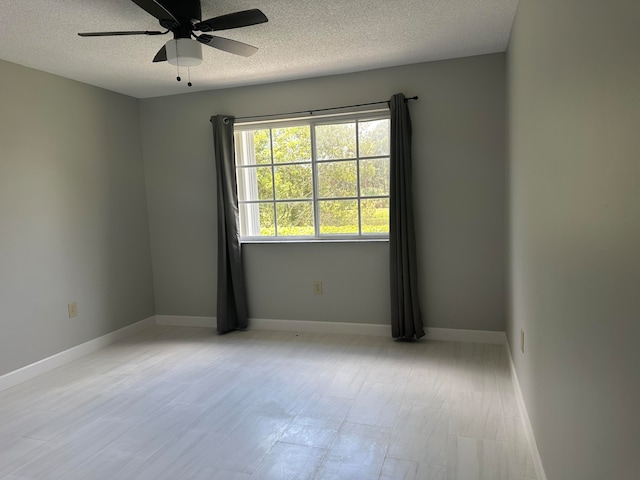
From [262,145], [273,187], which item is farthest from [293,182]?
[262,145]

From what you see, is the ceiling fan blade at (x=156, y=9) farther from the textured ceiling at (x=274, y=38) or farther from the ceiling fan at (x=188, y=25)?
the textured ceiling at (x=274, y=38)

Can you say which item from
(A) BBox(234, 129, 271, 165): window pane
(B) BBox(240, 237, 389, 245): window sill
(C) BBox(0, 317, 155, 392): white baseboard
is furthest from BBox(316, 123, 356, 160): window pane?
(C) BBox(0, 317, 155, 392): white baseboard

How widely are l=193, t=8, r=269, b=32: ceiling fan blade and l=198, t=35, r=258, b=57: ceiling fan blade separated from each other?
0.29 ft

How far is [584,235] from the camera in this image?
1158mm

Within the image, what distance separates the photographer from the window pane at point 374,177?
3.72 m

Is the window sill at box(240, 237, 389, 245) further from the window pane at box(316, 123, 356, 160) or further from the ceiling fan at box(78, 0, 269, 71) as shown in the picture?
the ceiling fan at box(78, 0, 269, 71)

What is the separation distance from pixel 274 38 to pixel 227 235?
73.0 inches

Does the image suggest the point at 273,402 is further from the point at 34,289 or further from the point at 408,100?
the point at 408,100

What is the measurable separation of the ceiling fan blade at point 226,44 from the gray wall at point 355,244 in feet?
4.31

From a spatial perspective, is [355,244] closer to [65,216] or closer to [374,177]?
[374,177]

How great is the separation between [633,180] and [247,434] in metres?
2.11

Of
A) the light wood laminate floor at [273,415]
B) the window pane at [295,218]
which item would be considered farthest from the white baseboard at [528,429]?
the window pane at [295,218]

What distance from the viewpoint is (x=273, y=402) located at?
263cm

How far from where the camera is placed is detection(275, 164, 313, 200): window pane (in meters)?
3.95
